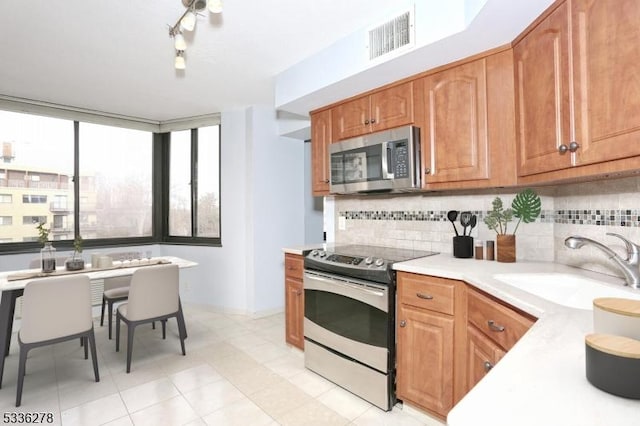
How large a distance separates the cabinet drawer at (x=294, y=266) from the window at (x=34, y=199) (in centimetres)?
286

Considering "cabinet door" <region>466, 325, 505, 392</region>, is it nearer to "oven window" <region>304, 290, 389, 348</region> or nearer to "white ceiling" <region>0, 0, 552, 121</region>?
"oven window" <region>304, 290, 389, 348</region>

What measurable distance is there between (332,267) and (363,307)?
1.16 feet

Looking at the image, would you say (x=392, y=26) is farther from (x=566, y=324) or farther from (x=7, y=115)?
(x=7, y=115)

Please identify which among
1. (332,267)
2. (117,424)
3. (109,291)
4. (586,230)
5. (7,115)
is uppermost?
(7,115)

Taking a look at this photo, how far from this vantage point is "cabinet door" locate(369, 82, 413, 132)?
7.23ft

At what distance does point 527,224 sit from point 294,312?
6.06 feet

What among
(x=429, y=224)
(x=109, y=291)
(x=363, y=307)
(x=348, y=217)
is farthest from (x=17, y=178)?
(x=429, y=224)

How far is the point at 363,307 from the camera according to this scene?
2.06m

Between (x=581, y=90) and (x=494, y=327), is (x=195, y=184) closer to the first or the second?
(x=494, y=327)

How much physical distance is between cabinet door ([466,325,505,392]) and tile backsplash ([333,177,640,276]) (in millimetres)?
687

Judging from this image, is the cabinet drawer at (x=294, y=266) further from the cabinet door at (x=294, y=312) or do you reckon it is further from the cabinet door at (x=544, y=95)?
the cabinet door at (x=544, y=95)

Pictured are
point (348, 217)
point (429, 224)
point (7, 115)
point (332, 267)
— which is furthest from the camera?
point (7, 115)

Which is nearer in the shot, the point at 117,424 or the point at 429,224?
the point at 117,424

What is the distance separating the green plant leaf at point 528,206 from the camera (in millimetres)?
1845
